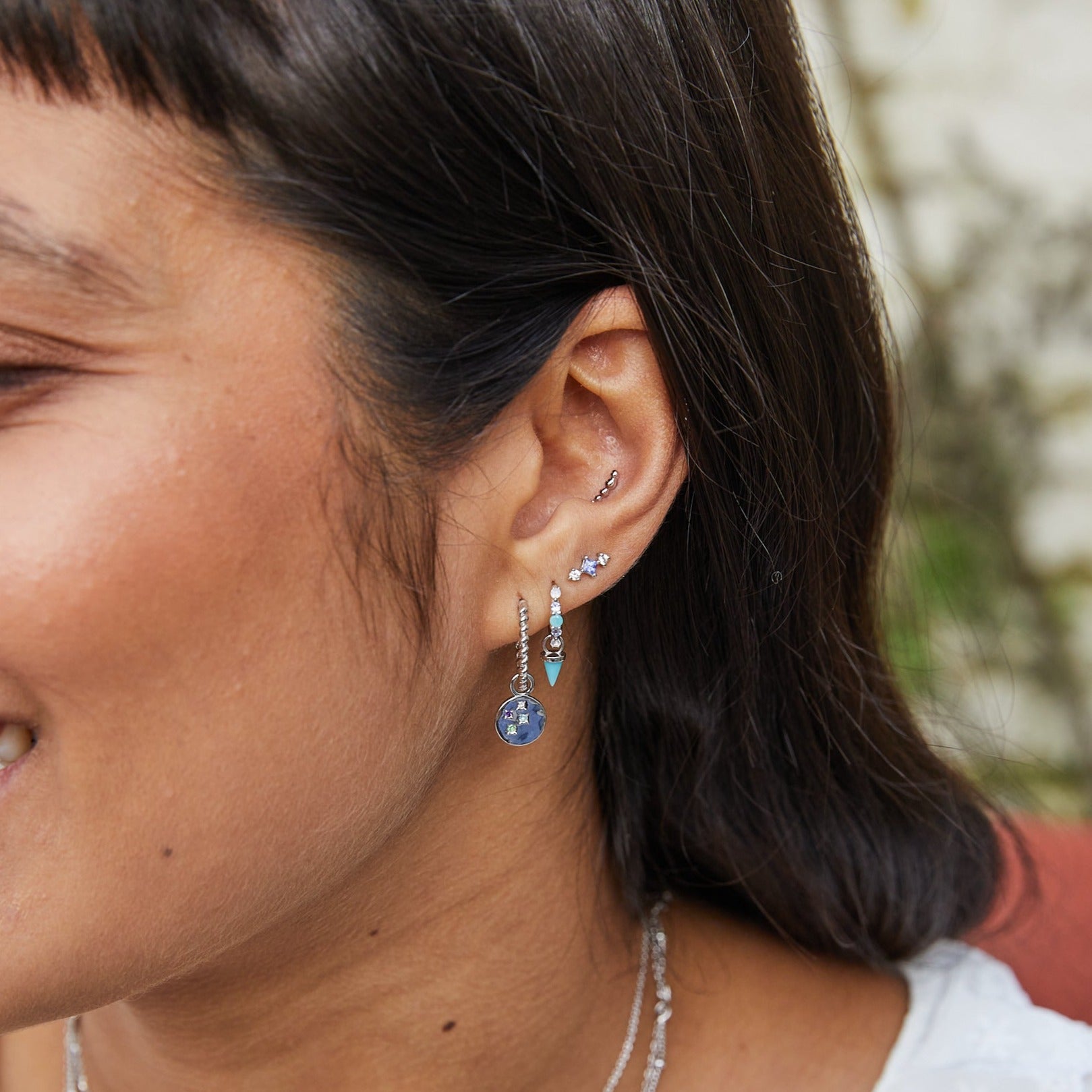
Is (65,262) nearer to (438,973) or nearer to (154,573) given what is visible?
(154,573)

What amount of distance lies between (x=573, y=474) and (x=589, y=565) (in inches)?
3.5

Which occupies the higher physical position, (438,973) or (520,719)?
(520,719)

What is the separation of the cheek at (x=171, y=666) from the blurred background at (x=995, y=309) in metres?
2.19

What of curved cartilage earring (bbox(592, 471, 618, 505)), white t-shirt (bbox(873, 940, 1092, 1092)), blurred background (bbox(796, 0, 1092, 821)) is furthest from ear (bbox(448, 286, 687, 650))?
blurred background (bbox(796, 0, 1092, 821))

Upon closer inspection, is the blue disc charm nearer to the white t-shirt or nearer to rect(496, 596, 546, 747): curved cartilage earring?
rect(496, 596, 546, 747): curved cartilage earring

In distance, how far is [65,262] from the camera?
0.98 m

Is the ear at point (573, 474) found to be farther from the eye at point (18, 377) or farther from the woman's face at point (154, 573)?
the eye at point (18, 377)

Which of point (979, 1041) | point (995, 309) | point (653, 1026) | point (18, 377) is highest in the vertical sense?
point (18, 377)

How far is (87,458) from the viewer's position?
3.28ft

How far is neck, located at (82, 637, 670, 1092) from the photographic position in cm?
134

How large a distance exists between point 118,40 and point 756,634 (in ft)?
2.90

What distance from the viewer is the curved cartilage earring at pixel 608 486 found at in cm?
125

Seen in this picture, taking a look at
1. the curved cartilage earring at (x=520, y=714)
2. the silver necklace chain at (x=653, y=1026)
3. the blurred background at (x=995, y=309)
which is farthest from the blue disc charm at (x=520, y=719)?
the blurred background at (x=995, y=309)

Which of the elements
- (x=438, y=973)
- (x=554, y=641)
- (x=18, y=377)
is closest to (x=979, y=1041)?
(x=438, y=973)
